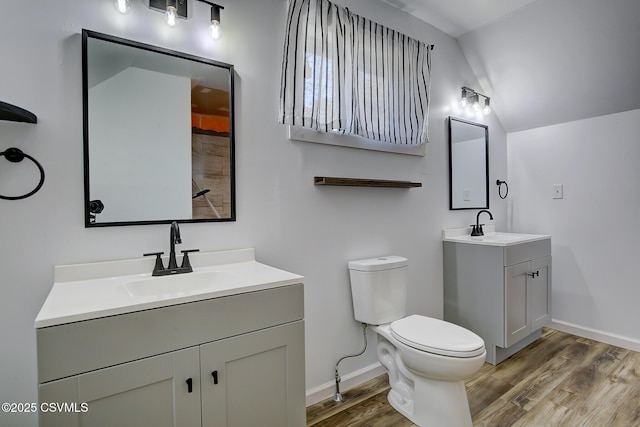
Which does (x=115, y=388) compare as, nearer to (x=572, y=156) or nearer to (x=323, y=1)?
(x=323, y=1)

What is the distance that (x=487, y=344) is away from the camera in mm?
2318

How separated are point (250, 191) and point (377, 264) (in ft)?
2.73

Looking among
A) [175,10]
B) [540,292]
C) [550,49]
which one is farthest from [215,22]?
[540,292]

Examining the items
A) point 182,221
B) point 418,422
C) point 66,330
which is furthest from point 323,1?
point 418,422

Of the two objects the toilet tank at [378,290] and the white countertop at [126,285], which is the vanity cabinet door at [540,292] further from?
the white countertop at [126,285]

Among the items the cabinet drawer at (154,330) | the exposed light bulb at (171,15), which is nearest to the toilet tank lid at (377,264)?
the cabinet drawer at (154,330)

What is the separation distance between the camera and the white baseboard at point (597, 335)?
8.17 feet

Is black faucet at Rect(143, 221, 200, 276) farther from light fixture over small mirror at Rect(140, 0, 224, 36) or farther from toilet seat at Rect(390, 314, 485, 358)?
toilet seat at Rect(390, 314, 485, 358)

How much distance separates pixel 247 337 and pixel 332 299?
88cm

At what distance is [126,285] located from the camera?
1228mm

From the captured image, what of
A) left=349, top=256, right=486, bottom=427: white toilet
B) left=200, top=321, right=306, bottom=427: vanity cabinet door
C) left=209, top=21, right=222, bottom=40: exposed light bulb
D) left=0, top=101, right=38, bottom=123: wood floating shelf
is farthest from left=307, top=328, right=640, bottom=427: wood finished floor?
left=209, top=21, right=222, bottom=40: exposed light bulb

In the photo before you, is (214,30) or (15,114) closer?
(15,114)

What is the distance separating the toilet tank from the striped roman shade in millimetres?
791

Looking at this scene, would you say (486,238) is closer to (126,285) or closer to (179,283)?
(179,283)
